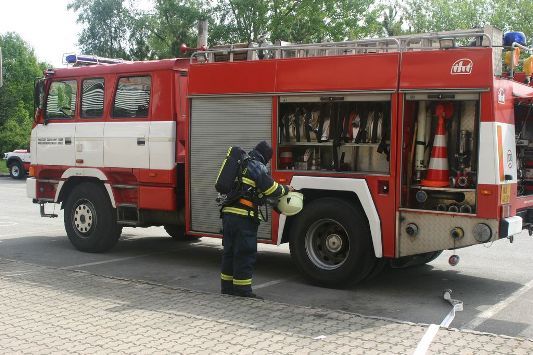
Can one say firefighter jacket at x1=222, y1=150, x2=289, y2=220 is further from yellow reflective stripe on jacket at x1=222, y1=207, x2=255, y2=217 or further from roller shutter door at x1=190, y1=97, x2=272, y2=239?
roller shutter door at x1=190, y1=97, x2=272, y2=239

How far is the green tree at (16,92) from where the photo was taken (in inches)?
1639

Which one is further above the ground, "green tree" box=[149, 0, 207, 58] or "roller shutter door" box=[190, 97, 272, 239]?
"green tree" box=[149, 0, 207, 58]

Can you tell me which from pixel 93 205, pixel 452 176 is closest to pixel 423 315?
pixel 452 176

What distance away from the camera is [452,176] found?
6480mm

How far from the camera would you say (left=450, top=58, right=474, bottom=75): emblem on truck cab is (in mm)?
6141

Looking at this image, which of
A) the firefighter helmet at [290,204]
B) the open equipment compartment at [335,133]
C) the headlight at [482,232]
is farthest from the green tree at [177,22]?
the headlight at [482,232]

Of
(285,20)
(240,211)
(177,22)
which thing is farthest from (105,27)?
(240,211)

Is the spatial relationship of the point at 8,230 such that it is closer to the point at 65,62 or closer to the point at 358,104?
the point at 65,62

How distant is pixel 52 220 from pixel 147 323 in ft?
28.5

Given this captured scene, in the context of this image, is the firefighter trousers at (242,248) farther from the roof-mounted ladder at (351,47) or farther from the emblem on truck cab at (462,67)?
the emblem on truck cab at (462,67)

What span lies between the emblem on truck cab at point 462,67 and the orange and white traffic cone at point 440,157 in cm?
41

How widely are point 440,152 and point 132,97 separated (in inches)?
174

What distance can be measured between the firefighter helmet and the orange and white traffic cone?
136 cm

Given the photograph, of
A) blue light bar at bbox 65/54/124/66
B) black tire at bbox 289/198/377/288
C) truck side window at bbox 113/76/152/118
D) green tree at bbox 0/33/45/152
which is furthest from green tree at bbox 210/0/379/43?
black tire at bbox 289/198/377/288
